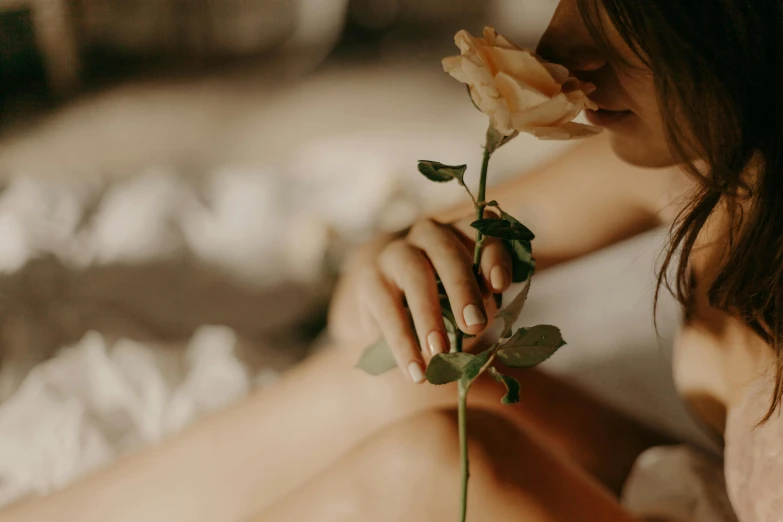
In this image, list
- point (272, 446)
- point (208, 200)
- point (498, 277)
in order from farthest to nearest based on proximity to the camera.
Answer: point (208, 200) < point (272, 446) < point (498, 277)

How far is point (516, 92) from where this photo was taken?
0.99 ft

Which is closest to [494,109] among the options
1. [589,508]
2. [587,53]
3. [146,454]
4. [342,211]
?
[587,53]

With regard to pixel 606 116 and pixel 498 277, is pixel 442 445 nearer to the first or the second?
pixel 498 277

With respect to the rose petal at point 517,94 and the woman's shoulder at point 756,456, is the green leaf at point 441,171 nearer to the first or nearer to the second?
the rose petal at point 517,94

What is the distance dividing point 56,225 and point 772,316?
2.96ft

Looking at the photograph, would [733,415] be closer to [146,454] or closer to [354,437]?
[354,437]

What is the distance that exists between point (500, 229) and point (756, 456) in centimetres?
33

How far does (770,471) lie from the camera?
0.47 meters

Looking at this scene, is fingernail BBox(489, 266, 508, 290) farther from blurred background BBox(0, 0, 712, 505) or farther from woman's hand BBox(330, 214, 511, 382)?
blurred background BBox(0, 0, 712, 505)

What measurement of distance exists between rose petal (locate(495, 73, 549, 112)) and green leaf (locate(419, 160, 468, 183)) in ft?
0.15

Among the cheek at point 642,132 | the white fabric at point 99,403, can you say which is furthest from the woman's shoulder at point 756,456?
the white fabric at point 99,403

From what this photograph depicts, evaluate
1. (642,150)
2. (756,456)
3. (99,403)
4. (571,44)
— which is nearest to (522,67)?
(571,44)

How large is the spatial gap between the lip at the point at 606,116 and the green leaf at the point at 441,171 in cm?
17

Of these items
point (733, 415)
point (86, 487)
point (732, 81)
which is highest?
point (732, 81)
